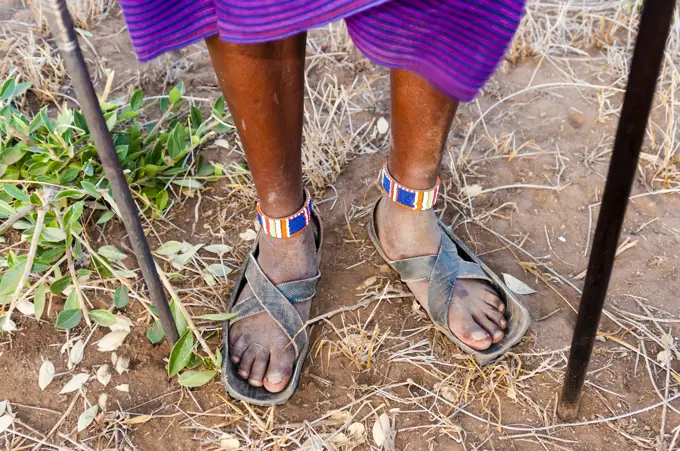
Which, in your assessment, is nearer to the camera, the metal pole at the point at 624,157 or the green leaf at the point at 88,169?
the metal pole at the point at 624,157

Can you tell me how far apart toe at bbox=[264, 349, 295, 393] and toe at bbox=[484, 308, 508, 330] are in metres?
0.45

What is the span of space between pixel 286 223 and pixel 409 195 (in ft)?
0.93

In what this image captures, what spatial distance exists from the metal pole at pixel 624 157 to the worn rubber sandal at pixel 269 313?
1.88 feet

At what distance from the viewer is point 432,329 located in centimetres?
144

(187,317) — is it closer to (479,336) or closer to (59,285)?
(59,285)

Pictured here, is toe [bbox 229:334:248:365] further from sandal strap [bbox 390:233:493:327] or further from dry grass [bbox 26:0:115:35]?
dry grass [bbox 26:0:115:35]

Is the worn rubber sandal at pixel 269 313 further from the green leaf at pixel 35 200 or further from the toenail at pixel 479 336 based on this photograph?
the green leaf at pixel 35 200

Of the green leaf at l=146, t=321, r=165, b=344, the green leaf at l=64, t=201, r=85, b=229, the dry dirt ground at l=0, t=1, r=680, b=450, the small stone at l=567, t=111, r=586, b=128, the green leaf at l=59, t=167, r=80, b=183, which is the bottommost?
the dry dirt ground at l=0, t=1, r=680, b=450

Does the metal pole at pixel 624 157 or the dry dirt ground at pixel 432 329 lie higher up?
the metal pole at pixel 624 157

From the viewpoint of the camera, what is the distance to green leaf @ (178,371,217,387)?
1.27 meters

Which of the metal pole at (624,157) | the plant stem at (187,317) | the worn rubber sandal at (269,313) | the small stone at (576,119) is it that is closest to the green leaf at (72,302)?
the plant stem at (187,317)

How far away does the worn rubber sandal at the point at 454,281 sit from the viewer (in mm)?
1353

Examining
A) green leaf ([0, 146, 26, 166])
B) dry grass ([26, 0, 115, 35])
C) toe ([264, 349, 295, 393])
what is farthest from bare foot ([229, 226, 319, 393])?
dry grass ([26, 0, 115, 35])

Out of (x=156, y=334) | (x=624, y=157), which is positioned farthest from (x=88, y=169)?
(x=624, y=157)
